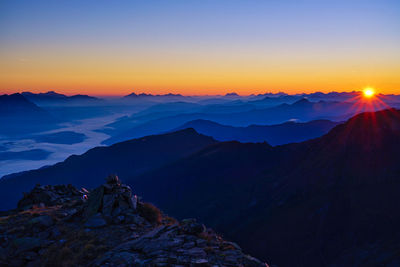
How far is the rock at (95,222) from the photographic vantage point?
1341 centimetres

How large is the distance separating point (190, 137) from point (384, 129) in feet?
345

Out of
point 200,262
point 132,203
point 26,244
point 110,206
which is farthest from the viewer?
point 132,203

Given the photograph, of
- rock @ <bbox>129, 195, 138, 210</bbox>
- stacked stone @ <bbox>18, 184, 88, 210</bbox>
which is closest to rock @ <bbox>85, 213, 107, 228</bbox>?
rock @ <bbox>129, 195, 138, 210</bbox>

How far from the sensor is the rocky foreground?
9805mm

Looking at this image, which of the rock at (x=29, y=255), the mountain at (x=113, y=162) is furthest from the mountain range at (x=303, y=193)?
the rock at (x=29, y=255)

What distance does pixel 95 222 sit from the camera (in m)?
13.6

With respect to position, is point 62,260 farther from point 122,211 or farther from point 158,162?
point 158,162

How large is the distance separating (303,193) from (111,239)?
60.0 metres

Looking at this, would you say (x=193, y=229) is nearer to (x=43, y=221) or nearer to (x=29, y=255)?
(x=29, y=255)

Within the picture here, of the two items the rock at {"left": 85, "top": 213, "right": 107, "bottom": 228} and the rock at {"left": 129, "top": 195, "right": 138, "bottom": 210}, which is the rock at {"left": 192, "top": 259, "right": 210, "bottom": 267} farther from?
Answer: the rock at {"left": 129, "top": 195, "right": 138, "bottom": 210}

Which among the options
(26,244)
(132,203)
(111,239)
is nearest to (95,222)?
(111,239)

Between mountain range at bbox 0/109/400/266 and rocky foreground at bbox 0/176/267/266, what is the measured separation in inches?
1562

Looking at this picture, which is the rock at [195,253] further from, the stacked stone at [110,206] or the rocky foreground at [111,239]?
the stacked stone at [110,206]

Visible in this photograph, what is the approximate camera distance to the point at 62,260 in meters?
10.5
